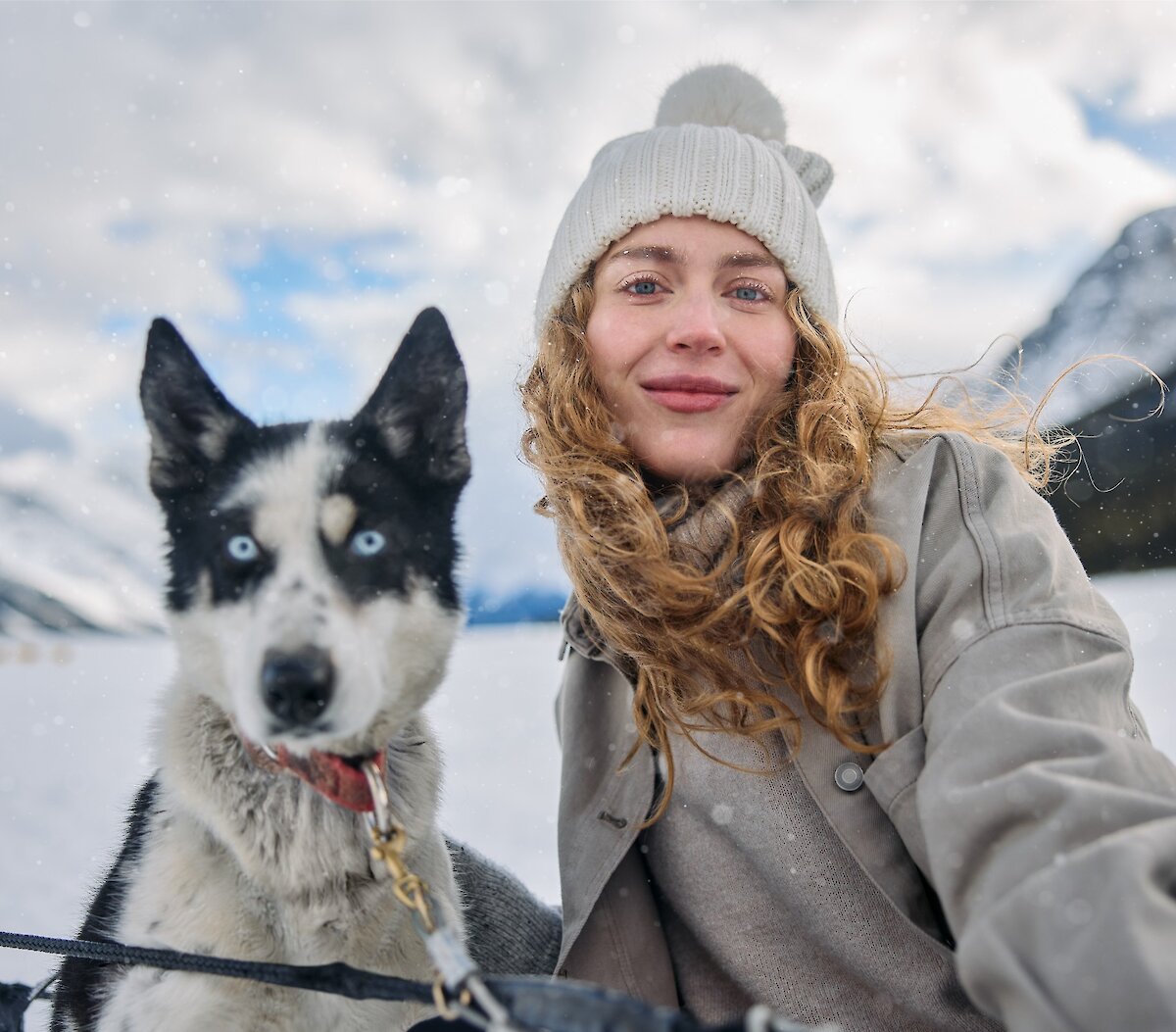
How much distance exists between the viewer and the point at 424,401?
139cm

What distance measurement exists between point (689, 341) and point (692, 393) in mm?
117

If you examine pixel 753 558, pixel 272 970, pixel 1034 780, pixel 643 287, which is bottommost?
pixel 272 970

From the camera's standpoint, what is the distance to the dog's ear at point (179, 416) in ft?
4.21

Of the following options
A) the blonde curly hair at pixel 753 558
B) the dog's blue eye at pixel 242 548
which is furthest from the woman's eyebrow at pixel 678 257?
the dog's blue eye at pixel 242 548

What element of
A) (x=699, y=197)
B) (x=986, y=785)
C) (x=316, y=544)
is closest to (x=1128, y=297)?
(x=699, y=197)

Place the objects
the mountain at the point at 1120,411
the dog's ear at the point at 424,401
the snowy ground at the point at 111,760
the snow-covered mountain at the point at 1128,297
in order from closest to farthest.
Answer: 1. the dog's ear at the point at 424,401
2. the snowy ground at the point at 111,760
3. the mountain at the point at 1120,411
4. the snow-covered mountain at the point at 1128,297

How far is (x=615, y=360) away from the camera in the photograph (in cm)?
186

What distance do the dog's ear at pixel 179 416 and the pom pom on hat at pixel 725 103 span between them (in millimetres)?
1484

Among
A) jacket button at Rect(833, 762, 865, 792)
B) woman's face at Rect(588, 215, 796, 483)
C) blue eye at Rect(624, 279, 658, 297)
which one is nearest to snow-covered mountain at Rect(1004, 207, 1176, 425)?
woman's face at Rect(588, 215, 796, 483)

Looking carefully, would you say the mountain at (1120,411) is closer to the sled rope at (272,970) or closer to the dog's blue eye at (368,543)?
the dog's blue eye at (368,543)

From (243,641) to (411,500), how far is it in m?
0.36

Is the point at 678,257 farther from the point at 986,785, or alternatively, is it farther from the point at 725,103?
the point at 986,785

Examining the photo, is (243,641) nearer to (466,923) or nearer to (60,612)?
(466,923)

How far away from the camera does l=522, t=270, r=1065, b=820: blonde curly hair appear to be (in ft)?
5.10
